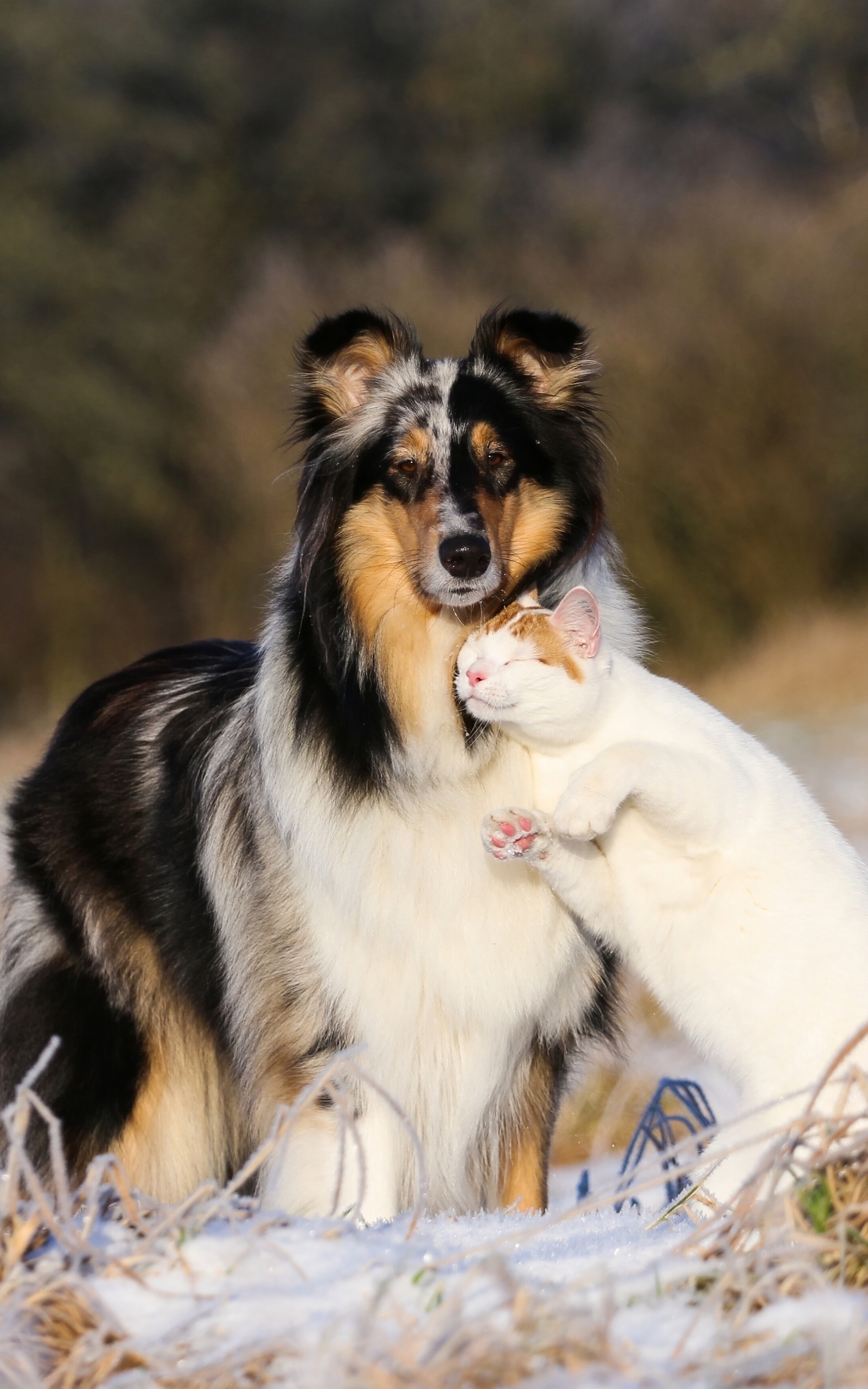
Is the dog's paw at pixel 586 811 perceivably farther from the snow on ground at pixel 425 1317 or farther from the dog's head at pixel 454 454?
the snow on ground at pixel 425 1317

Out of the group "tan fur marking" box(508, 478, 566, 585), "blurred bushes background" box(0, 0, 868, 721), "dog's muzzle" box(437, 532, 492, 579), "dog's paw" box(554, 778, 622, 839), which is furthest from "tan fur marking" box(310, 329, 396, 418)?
"blurred bushes background" box(0, 0, 868, 721)

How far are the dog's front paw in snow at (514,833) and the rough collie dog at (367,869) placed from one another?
49 cm

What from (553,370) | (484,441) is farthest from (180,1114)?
(553,370)

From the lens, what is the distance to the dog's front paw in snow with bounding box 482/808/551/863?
3229 millimetres

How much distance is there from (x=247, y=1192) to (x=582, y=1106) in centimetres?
273

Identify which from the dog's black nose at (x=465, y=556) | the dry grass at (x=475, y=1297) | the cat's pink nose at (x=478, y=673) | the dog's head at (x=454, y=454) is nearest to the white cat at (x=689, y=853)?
the cat's pink nose at (x=478, y=673)

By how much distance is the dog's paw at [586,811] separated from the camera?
305 centimetres

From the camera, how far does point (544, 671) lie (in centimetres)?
333

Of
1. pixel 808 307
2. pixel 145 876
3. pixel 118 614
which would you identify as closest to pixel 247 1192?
A: pixel 145 876

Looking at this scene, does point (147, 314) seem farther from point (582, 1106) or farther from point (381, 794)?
point (381, 794)

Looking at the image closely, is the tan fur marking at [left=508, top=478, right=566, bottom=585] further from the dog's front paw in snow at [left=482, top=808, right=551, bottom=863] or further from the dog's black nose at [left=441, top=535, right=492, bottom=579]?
the dog's front paw in snow at [left=482, top=808, right=551, bottom=863]

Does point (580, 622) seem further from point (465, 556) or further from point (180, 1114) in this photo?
point (180, 1114)

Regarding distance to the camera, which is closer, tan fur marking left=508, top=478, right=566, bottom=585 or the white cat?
the white cat

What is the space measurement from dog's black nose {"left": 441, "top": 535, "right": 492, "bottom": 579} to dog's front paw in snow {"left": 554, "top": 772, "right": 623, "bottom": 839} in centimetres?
76
